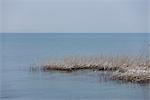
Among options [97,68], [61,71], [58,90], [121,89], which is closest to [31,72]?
[61,71]

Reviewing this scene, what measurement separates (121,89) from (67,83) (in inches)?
78.2

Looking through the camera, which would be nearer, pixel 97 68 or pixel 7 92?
pixel 7 92

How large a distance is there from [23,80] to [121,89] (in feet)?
10.9

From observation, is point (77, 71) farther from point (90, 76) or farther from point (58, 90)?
point (58, 90)

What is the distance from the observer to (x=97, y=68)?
14.2 meters

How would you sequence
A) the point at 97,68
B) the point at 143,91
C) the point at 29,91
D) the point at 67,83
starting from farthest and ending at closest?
the point at 97,68
the point at 67,83
the point at 29,91
the point at 143,91

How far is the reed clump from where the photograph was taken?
11773 mm

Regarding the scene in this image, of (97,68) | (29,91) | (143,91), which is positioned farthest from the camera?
(97,68)

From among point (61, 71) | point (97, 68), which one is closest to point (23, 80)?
point (61, 71)

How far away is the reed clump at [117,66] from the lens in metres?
11.8

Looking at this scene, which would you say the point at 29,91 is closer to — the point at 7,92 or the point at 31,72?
the point at 7,92

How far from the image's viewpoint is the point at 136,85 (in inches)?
459

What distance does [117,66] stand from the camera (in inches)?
539

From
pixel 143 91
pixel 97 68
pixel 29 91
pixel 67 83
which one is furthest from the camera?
pixel 97 68
